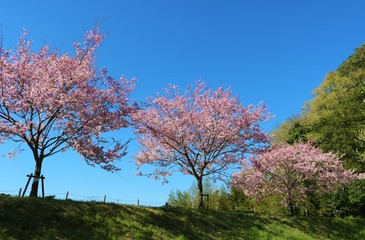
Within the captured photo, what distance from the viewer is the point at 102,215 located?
13.3 metres

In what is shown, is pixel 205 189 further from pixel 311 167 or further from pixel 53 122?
pixel 53 122

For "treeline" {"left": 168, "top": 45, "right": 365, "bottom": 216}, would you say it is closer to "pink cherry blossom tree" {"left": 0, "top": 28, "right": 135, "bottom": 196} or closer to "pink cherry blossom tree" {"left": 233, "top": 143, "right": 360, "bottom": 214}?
"pink cherry blossom tree" {"left": 233, "top": 143, "right": 360, "bottom": 214}

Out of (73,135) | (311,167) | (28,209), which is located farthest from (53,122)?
(311,167)

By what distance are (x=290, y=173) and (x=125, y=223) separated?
17520mm

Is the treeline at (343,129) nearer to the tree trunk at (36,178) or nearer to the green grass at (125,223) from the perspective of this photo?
the green grass at (125,223)

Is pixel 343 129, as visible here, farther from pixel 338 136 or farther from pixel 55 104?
pixel 55 104

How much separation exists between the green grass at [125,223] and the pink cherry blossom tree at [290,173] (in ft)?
21.6

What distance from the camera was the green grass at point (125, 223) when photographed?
11133mm

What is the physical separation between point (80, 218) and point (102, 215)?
3.53ft

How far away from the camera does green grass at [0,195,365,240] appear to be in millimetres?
11133

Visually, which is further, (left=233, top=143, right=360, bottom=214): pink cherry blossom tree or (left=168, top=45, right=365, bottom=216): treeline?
(left=168, top=45, right=365, bottom=216): treeline

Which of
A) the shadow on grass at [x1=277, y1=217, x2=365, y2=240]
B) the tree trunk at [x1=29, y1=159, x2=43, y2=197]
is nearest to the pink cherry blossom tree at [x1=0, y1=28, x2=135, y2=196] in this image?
the tree trunk at [x1=29, y1=159, x2=43, y2=197]

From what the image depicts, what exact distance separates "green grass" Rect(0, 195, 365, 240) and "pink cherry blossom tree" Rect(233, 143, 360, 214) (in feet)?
21.6

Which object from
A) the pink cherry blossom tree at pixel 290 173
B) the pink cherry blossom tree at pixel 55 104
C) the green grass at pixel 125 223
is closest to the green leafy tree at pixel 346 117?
the pink cherry blossom tree at pixel 290 173
